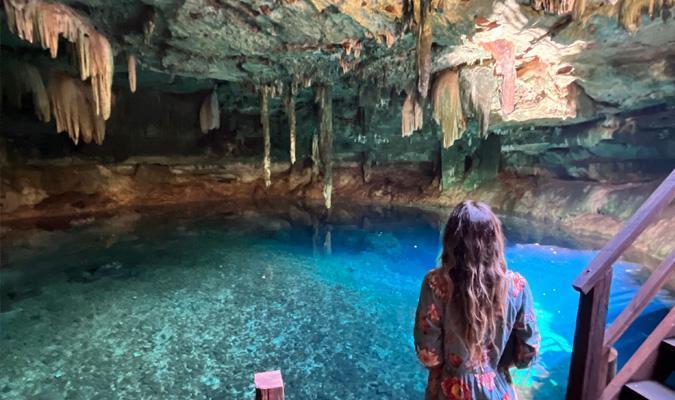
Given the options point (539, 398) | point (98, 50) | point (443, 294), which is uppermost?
point (98, 50)

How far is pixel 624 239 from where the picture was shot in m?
2.21

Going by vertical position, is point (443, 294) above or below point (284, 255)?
above

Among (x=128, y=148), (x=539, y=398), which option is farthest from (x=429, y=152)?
(x=539, y=398)

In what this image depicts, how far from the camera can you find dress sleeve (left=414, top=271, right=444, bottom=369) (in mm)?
1784

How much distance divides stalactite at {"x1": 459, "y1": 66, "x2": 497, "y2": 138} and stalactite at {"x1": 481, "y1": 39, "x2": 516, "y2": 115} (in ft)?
0.83

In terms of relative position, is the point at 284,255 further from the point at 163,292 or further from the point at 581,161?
the point at 581,161

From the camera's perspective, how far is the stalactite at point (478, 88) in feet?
24.6

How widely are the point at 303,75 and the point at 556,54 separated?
4.77 meters

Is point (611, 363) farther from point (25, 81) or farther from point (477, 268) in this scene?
point (25, 81)

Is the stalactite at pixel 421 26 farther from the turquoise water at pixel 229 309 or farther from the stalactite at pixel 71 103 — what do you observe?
the stalactite at pixel 71 103

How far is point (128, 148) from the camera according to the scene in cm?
1198

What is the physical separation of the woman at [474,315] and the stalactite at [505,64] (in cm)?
571

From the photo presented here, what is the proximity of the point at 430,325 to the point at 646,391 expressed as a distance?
153cm

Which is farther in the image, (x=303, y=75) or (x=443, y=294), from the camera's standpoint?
(x=303, y=75)
